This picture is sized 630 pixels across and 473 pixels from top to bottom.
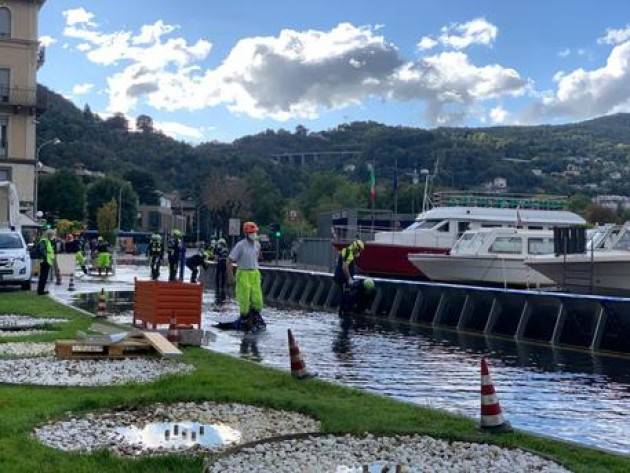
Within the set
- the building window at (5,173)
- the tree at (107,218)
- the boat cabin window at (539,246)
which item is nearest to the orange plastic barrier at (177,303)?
the boat cabin window at (539,246)

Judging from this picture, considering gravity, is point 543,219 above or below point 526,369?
above


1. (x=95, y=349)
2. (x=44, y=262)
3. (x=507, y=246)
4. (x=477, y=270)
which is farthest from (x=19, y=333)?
(x=507, y=246)

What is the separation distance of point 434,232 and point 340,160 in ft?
400

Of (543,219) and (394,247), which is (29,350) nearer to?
(394,247)

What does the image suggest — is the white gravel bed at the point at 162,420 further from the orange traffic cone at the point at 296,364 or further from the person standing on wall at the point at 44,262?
the person standing on wall at the point at 44,262

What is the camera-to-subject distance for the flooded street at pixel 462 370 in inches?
372

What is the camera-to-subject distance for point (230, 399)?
878 cm

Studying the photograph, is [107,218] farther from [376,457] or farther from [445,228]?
[376,457]

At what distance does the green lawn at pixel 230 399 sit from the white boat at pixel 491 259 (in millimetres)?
20602

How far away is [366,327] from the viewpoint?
19391mm

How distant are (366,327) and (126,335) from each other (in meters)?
7.85

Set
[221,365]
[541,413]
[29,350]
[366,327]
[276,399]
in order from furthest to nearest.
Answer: [366,327] → [29,350] → [221,365] → [541,413] → [276,399]

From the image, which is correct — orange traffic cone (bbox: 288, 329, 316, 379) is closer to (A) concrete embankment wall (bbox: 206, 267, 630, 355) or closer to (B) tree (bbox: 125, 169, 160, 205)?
(A) concrete embankment wall (bbox: 206, 267, 630, 355)

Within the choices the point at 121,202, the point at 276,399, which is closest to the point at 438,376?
the point at 276,399
